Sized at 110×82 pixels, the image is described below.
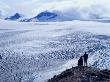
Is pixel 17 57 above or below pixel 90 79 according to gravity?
below

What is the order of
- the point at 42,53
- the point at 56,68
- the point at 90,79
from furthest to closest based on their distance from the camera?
1. the point at 42,53
2. the point at 56,68
3. the point at 90,79

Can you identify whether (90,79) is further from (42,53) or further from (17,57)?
(42,53)

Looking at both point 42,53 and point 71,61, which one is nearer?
point 71,61

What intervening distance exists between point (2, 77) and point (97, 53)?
30.7 m

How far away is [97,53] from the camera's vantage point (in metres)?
87.5

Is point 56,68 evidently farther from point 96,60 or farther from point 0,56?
point 0,56

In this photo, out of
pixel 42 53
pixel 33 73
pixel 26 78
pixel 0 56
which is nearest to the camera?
pixel 26 78

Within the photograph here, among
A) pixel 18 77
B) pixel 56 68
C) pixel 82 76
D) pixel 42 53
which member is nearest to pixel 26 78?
pixel 18 77

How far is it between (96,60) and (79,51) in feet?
68.1

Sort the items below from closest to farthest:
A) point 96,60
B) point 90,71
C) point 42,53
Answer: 1. point 90,71
2. point 96,60
3. point 42,53

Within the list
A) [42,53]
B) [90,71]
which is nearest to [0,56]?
[42,53]

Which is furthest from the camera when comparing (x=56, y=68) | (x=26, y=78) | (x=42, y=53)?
(x=42, y=53)

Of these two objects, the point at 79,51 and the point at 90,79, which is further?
the point at 79,51

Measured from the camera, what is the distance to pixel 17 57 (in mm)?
87688
